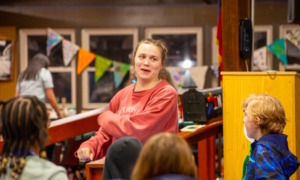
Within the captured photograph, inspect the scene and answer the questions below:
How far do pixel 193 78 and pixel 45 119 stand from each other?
7124mm

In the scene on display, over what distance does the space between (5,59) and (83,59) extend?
4.36ft

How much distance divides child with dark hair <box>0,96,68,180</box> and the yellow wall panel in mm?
2066

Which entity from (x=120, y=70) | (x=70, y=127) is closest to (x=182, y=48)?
(x=120, y=70)

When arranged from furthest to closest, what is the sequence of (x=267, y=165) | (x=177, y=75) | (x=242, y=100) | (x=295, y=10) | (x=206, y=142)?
(x=177, y=75)
(x=206, y=142)
(x=295, y=10)
(x=242, y=100)
(x=267, y=165)

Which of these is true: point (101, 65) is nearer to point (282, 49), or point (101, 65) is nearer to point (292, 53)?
point (282, 49)

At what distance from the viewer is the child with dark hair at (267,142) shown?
2977 millimetres

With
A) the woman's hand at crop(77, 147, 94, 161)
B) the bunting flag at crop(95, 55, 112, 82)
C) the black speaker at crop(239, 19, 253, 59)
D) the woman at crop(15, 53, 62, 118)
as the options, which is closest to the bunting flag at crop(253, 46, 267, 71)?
the bunting flag at crop(95, 55, 112, 82)

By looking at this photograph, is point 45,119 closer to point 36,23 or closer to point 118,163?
point 118,163

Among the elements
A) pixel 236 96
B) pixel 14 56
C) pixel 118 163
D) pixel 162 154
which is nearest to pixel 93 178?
pixel 118 163

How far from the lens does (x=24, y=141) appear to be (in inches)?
85.3

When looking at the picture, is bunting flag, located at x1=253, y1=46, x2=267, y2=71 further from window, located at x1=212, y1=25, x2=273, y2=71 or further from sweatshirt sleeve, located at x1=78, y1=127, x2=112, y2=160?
sweatshirt sleeve, located at x1=78, y1=127, x2=112, y2=160

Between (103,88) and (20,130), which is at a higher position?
→ (20,130)

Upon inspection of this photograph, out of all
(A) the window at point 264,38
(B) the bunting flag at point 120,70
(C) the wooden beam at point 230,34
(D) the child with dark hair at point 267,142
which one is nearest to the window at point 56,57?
(B) the bunting flag at point 120,70

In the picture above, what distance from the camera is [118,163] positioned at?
8.21 ft
